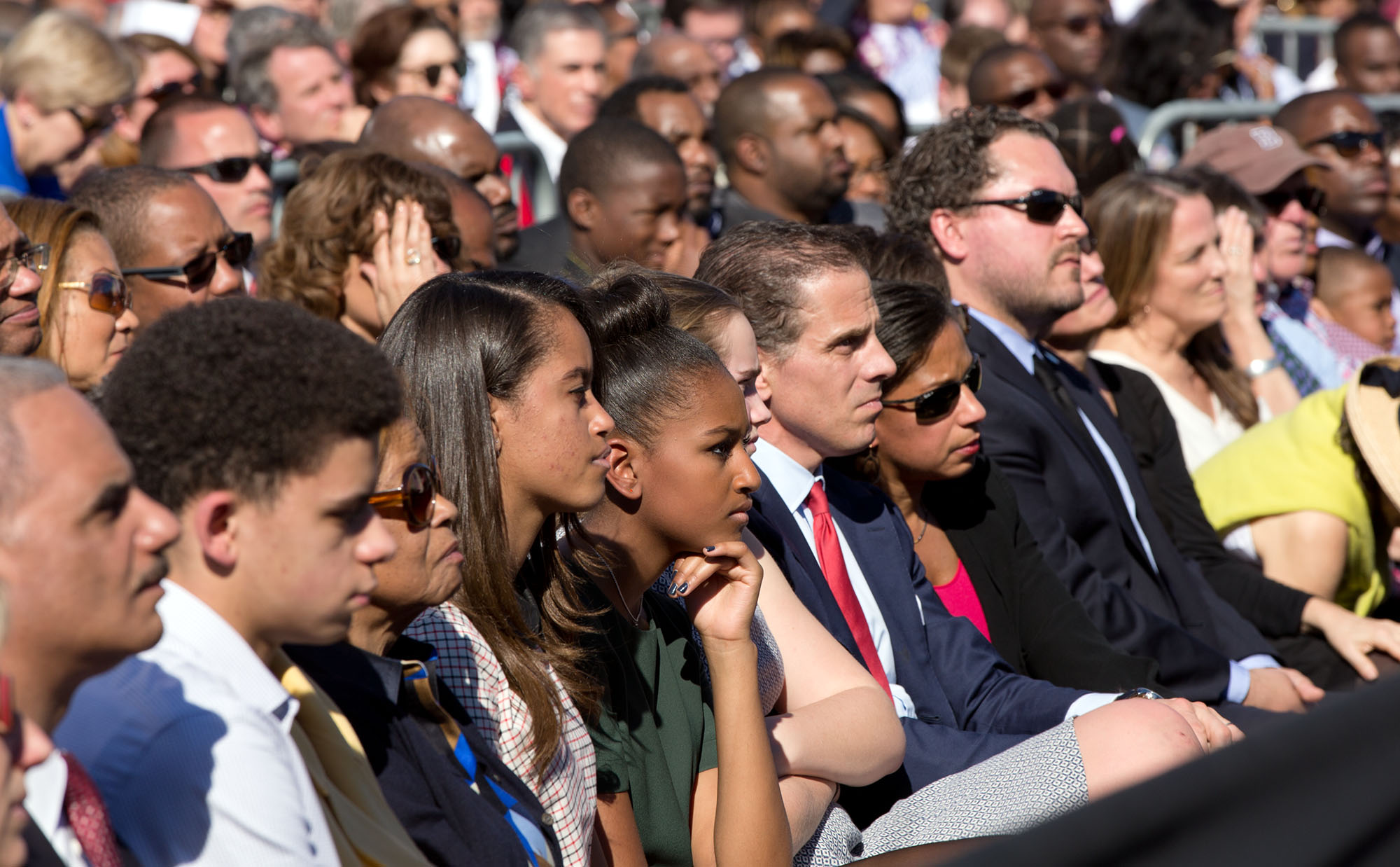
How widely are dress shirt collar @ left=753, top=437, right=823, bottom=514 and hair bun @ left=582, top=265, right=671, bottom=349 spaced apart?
68 centimetres

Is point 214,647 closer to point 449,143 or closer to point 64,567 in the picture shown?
point 64,567

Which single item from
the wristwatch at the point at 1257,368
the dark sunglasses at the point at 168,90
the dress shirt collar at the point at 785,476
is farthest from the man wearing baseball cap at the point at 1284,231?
the dark sunglasses at the point at 168,90

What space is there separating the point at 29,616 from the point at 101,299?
230 centimetres

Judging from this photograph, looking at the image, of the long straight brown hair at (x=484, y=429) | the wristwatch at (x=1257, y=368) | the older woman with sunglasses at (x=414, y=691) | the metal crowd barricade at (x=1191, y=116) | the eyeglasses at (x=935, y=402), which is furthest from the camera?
the metal crowd barricade at (x=1191, y=116)

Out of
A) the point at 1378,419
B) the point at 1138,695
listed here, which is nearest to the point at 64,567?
the point at 1138,695

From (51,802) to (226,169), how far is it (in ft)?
14.8

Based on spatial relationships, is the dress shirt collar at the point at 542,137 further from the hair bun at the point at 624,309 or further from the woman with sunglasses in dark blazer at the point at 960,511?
the hair bun at the point at 624,309

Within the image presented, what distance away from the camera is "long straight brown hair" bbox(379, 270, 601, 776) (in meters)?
2.69

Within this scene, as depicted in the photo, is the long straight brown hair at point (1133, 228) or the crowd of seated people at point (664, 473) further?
the long straight brown hair at point (1133, 228)

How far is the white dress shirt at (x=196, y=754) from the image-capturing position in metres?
1.77

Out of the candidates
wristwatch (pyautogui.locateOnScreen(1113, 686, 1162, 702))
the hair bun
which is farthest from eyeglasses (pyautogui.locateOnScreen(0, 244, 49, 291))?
wristwatch (pyautogui.locateOnScreen(1113, 686, 1162, 702))

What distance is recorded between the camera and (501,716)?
258cm

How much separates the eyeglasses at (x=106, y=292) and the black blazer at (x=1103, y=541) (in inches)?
102

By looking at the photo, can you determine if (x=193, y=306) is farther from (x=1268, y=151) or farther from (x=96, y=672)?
(x=1268, y=151)
